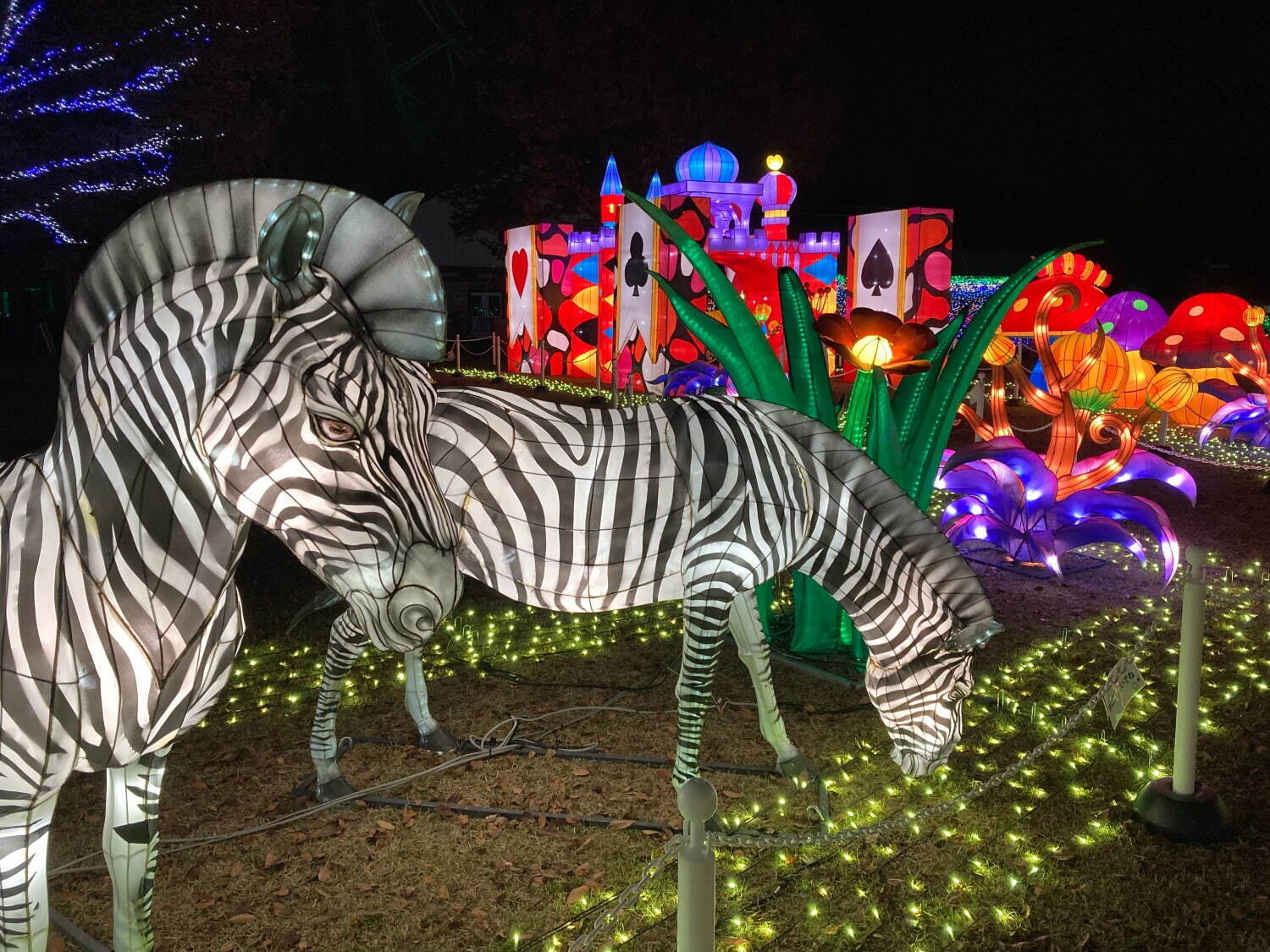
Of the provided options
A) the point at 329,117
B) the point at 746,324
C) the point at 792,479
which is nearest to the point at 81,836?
the point at 792,479

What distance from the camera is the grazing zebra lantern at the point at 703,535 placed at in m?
3.58

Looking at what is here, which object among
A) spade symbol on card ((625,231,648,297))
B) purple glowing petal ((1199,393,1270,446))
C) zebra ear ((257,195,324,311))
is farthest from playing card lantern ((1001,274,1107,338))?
zebra ear ((257,195,324,311))

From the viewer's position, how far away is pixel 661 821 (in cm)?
386

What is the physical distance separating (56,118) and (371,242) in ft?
37.6

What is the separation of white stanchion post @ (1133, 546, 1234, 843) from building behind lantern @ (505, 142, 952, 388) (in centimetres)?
775

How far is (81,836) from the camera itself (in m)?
3.76

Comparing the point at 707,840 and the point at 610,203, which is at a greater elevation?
the point at 610,203

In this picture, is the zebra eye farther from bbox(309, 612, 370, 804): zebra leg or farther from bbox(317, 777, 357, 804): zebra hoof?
bbox(317, 777, 357, 804): zebra hoof

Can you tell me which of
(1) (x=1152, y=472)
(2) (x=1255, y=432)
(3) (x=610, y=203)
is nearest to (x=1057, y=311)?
(2) (x=1255, y=432)

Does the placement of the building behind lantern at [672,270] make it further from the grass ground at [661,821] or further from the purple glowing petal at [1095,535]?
the grass ground at [661,821]

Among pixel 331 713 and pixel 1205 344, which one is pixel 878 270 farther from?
pixel 331 713

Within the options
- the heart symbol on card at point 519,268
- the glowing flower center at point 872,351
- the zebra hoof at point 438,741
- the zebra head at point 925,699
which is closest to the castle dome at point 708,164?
the heart symbol on card at point 519,268

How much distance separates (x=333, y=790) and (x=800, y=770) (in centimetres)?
207

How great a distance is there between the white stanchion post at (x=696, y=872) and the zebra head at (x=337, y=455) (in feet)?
2.01
